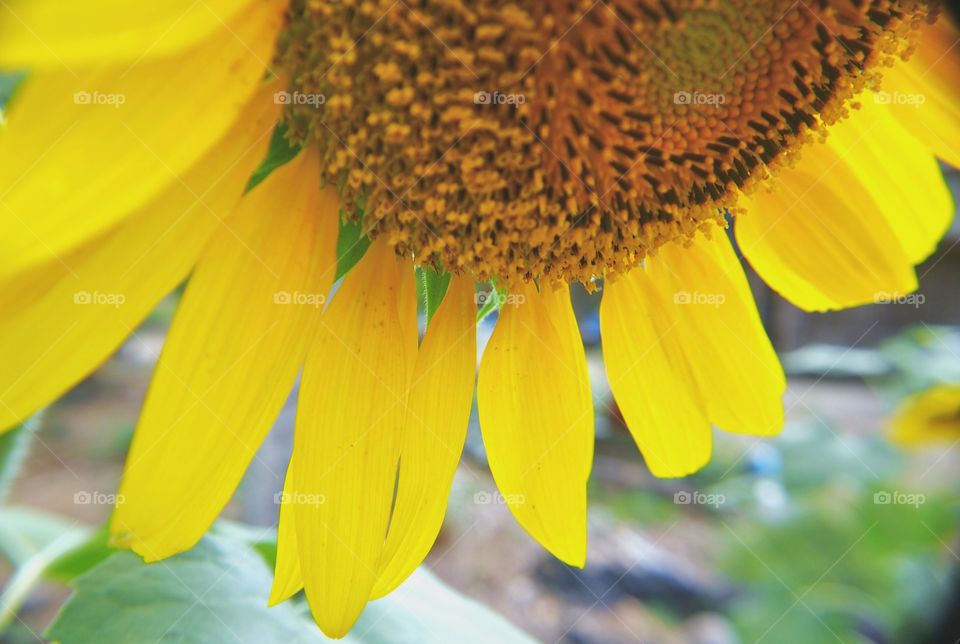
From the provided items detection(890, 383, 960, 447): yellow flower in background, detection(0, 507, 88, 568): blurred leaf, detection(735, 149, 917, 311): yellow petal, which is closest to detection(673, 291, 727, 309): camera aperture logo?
→ detection(735, 149, 917, 311): yellow petal

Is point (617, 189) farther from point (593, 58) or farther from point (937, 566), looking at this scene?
point (937, 566)

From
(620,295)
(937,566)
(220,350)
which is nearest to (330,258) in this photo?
(220,350)

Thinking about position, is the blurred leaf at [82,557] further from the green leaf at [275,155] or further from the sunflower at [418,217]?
the green leaf at [275,155]

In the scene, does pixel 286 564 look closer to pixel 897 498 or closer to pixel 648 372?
pixel 648 372

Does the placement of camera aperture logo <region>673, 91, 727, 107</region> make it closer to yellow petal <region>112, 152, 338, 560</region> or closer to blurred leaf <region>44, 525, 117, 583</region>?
yellow petal <region>112, 152, 338, 560</region>

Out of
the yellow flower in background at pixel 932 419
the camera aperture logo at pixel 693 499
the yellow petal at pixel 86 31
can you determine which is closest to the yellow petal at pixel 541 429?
the yellow petal at pixel 86 31

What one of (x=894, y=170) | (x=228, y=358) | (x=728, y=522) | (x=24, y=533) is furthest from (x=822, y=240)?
(x=728, y=522)
